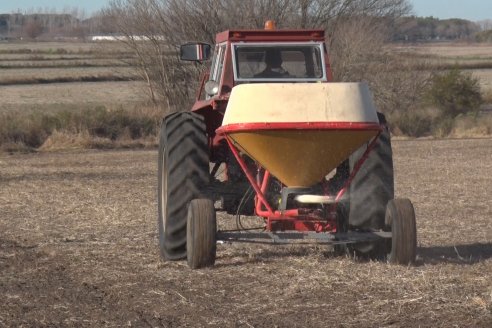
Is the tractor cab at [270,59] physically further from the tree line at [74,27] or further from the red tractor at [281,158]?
the tree line at [74,27]

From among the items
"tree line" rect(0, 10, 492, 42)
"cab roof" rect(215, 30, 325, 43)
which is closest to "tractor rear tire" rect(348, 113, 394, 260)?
"cab roof" rect(215, 30, 325, 43)

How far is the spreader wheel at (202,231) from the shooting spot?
804 centimetres

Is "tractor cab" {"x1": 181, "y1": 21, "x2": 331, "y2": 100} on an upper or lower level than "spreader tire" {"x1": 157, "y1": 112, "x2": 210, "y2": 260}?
upper

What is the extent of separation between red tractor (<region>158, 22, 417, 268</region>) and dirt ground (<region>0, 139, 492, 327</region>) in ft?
0.99

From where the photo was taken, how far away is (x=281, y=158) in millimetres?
7777

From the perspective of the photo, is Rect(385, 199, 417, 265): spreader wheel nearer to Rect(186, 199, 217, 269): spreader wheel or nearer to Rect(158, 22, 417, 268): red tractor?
Rect(158, 22, 417, 268): red tractor

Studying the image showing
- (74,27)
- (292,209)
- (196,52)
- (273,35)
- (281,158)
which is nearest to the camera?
(281,158)

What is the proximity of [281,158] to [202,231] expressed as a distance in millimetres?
914

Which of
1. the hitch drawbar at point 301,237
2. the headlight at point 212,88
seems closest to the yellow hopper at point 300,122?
the hitch drawbar at point 301,237

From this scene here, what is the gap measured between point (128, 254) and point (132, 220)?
2.71m

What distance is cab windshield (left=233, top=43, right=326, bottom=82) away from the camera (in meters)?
9.29

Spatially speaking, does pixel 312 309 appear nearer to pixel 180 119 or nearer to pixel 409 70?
pixel 180 119

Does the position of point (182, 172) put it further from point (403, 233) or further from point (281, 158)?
point (403, 233)

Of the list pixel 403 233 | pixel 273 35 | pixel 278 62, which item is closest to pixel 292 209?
pixel 403 233
